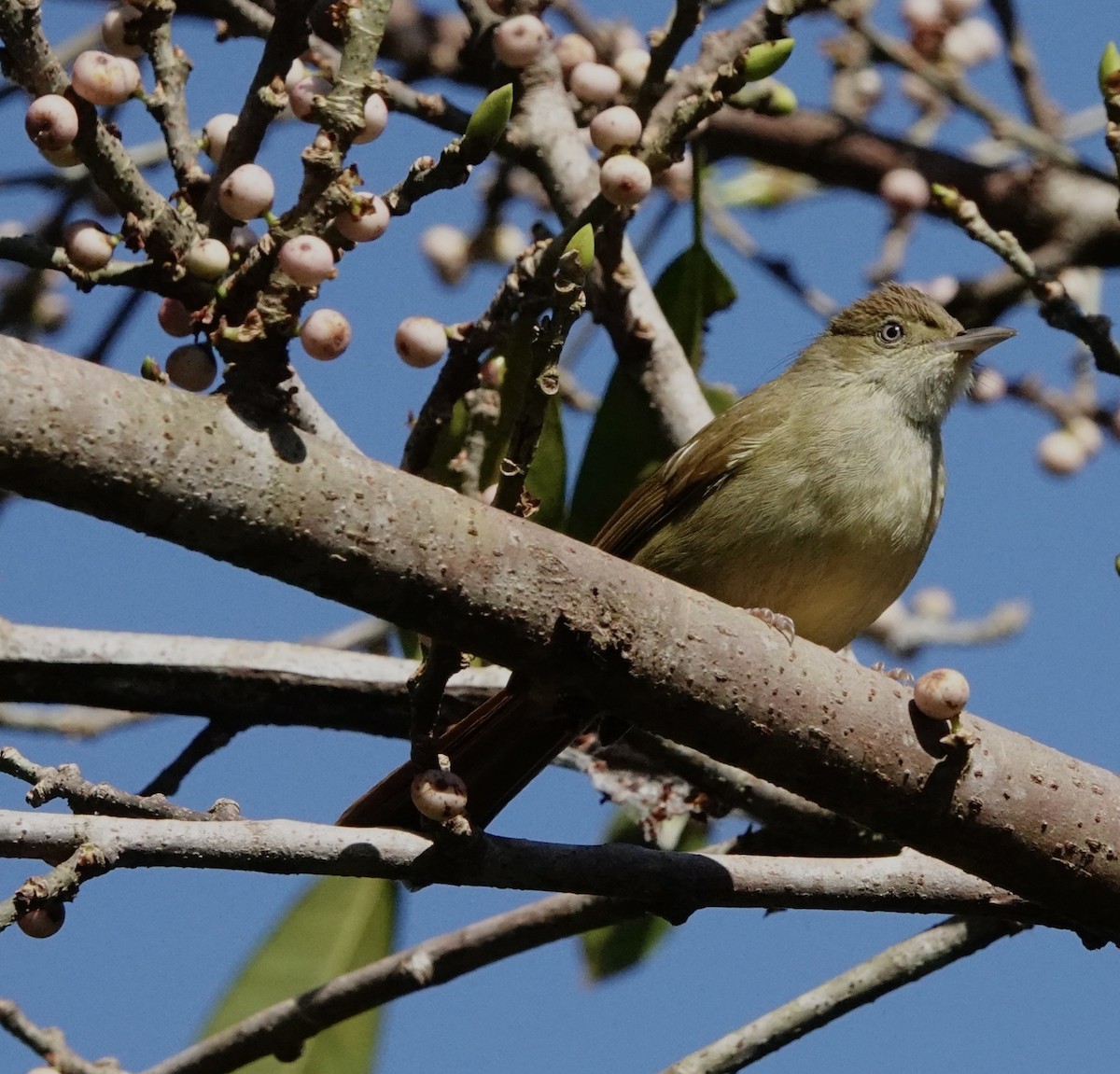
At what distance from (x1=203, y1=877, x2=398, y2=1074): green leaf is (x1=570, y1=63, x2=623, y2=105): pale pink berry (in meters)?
2.27

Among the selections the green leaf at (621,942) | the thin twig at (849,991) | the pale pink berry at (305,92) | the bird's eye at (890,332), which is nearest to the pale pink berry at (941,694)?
the thin twig at (849,991)

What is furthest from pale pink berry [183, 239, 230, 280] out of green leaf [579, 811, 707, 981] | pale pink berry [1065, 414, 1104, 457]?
pale pink berry [1065, 414, 1104, 457]

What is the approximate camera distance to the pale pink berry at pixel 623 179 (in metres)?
3.35

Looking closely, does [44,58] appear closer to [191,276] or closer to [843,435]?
[191,276]

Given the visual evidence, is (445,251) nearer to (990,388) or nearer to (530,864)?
(990,388)

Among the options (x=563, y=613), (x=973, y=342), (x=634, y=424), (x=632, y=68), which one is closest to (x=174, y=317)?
(x=563, y=613)

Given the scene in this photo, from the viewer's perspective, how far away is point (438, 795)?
106 inches

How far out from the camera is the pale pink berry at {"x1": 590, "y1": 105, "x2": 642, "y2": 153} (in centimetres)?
368

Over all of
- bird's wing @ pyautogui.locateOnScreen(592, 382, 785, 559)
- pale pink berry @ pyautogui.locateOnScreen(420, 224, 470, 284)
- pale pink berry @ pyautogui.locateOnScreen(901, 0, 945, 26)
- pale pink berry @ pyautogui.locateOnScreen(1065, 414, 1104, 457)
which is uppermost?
pale pink berry @ pyautogui.locateOnScreen(901, 0, 945, 26)

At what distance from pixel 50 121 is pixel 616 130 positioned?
1297mm

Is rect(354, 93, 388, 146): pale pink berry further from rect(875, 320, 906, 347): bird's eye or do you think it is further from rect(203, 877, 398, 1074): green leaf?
rect(875, 320, 906, 347): bird's eye

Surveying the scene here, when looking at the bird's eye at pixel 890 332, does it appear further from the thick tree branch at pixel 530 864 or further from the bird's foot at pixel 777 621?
the thick tree branch at pixel 530 864

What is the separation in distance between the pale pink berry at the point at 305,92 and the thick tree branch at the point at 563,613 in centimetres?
76

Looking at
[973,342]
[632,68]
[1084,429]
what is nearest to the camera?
[632,68]
